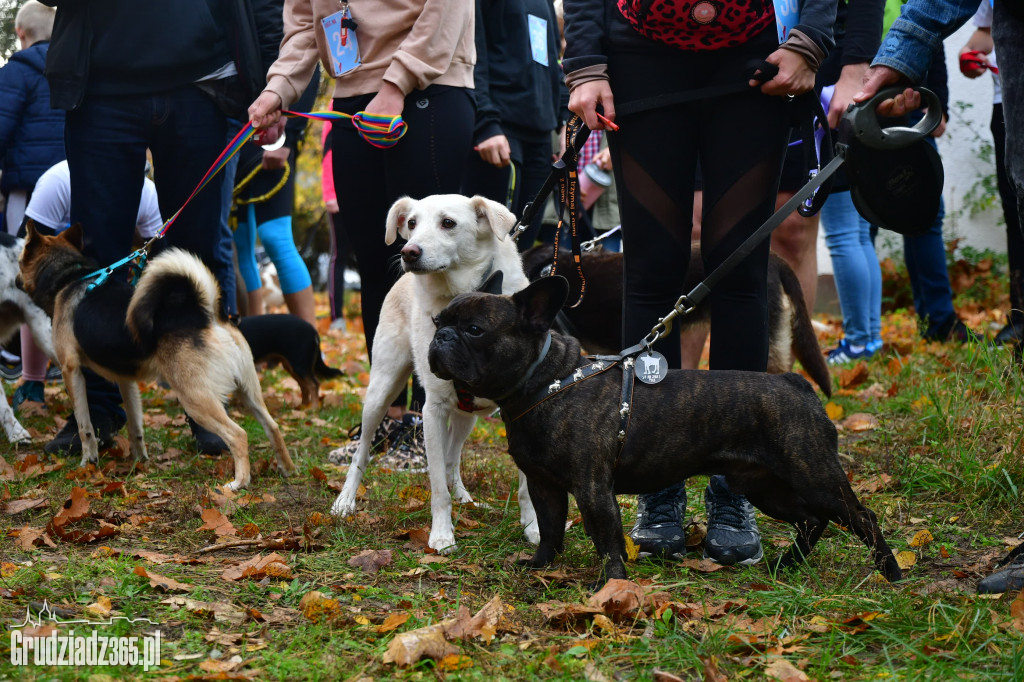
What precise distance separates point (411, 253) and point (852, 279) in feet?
14.4

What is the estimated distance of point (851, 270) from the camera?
22.5 feet

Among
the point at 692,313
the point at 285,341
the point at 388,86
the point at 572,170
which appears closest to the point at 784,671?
the point at 572,170

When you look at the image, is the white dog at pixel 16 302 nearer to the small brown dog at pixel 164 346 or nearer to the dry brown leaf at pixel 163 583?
the small brown dog at pixel 164 346

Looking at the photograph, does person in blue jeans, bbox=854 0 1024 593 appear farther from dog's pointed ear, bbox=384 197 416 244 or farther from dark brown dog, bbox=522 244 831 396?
dark brown dog, bbox=522 244 831 396

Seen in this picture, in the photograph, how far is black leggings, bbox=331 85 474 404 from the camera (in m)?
4.23

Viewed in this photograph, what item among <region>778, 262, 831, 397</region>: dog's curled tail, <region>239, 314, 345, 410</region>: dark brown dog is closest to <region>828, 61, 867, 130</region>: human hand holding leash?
<region>778, 262, 831, 397</region>: dog's curled tail

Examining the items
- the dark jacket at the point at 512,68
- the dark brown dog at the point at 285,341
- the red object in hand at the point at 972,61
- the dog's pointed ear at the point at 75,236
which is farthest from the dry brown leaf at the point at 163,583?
the red object in hand at the point at 972,61

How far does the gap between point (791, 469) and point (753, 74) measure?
1.27 metres

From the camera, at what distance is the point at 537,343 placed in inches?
116

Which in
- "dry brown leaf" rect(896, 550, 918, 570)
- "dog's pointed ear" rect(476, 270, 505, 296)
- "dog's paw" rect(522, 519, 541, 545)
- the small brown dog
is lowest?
"dog's paw" rect(522, 519, 541, 545)

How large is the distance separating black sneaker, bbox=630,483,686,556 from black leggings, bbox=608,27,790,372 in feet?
1.60

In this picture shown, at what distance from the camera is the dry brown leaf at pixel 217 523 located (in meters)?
3.53

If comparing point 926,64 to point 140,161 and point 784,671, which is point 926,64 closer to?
point 784,671

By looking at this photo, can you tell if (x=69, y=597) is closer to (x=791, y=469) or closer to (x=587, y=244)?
(x=791, y=469)
